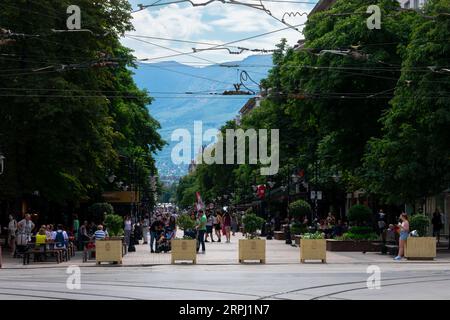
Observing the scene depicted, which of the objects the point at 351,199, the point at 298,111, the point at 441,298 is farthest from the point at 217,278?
the point at 351,199

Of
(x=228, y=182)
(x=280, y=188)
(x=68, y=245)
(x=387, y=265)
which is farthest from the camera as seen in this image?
(x=228, y=182)

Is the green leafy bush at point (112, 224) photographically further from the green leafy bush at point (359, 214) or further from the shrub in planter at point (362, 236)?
the green leafy bush at point (359, 214)

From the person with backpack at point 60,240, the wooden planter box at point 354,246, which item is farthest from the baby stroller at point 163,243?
the wooden planter box at point 354,246

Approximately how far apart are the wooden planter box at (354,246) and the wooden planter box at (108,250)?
1229cm

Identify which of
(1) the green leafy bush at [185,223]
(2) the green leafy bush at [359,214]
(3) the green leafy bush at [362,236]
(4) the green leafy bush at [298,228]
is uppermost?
(2) the green leafy bush at [359,214]

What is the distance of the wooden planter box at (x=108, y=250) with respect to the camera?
115 feet

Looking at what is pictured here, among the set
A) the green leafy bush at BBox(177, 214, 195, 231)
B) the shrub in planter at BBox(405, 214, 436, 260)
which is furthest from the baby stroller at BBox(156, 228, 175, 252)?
the shrub in planter at BBox(405, 214, 436, 260)

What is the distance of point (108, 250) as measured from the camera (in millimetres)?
35062

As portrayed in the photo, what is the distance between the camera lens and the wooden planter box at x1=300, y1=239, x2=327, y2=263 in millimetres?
35000

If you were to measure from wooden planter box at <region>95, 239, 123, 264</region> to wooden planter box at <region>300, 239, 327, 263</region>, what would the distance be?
6.55 m

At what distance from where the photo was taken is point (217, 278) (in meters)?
26.3

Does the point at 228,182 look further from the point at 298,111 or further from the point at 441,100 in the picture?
the point at 441,100

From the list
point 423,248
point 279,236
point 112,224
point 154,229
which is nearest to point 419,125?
point 423,248

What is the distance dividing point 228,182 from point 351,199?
4524cm
